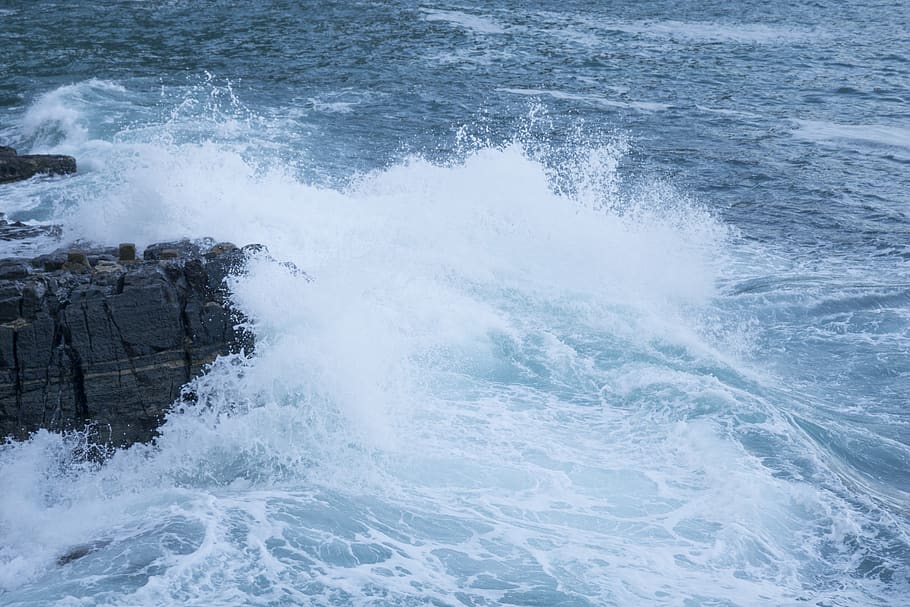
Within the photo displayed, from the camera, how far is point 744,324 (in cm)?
1234

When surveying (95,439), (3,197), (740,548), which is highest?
(3,197)

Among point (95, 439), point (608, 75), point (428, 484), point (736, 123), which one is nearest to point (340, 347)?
point (428, 484)

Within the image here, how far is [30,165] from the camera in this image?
15.4 m

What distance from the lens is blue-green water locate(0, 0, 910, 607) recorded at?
7934 millimetres

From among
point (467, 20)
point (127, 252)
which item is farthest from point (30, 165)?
point (467, 20)

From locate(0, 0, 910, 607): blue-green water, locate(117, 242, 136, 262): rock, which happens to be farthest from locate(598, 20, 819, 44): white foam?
locate(117, 242, 136, 262): rock

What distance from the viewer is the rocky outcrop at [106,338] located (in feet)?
28.0

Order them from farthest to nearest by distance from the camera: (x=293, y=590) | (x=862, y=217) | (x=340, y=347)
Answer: (x=862, y=217) → (x=340, y=347) → (x=293, y=590)

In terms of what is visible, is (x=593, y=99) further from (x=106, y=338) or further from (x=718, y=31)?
(x=106, y=338)

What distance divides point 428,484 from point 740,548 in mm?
2898

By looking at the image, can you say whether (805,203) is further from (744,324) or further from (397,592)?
(397,592)

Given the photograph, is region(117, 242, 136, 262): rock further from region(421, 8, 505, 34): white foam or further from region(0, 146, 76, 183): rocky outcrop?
region(421, 8, 505, 34): white foam

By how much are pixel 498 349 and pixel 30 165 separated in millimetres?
9034

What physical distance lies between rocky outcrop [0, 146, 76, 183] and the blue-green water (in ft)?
1.32
